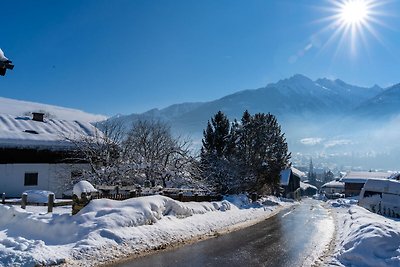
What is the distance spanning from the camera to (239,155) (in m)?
41.1

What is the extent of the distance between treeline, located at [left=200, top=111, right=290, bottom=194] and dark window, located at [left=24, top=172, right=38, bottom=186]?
14.0 metres

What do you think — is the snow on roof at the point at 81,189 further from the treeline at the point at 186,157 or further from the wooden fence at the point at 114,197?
the treeline at the point at 186,157

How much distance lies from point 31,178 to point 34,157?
5.54 feet

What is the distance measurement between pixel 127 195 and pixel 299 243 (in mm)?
8593

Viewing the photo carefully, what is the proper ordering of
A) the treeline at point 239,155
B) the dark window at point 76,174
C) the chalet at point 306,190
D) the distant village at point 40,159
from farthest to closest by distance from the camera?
the chalet at point 306,190, the treeline at point 239,155, the dark window at point 76,174, the distant village at point 40,159

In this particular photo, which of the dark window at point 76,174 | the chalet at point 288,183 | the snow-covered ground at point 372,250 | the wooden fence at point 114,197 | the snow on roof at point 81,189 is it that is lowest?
the chalet at point 288,183

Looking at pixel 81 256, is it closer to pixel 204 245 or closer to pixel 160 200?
pixel 204 245

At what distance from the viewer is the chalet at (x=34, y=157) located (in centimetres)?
2881

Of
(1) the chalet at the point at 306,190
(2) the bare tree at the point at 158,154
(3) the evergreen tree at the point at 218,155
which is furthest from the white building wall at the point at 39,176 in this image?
(1) the chalet at the point at 306,190

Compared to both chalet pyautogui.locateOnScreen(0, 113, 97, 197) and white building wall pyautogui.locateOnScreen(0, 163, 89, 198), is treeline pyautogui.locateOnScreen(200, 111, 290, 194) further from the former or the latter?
chalet pyautogui.locateOnScreen(0, 113, 97, 197)

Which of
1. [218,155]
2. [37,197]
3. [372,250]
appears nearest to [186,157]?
[218,155]

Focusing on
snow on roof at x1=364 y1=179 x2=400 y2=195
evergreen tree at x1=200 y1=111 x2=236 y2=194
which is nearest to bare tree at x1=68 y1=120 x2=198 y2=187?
evergreen tree at x1=200 y1=111 x2=236 y2=194

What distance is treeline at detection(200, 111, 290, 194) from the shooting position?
1433 inches

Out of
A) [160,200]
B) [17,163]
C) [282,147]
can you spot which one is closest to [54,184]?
[17,163]
